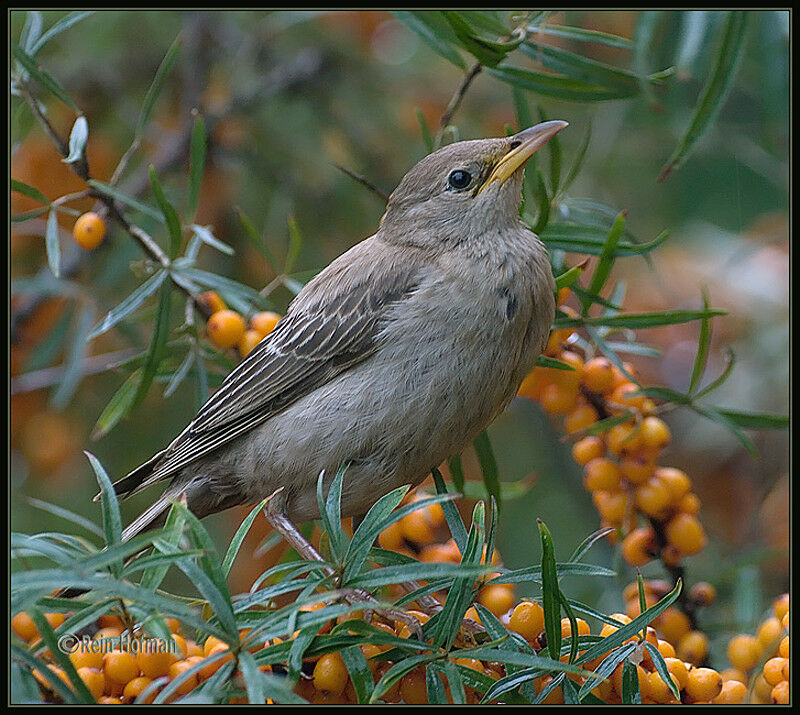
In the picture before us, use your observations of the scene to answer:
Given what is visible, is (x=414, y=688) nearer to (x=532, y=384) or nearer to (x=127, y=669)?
(x=127, y=669)

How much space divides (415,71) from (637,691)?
3.35 meters

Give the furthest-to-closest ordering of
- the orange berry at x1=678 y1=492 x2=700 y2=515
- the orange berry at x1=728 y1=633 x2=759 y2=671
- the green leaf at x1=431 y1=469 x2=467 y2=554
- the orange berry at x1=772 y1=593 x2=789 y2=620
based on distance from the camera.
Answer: the orange berry at x1=678 y1=492 x2=700 y2=515 → the orange berry at x1=728 y1=633 x2=759 y2=671 → the orange berry at x1=772 y1=593 x2=789 y2=620 → the green leaf at x1=431 y1=469 x2=467 y2=554

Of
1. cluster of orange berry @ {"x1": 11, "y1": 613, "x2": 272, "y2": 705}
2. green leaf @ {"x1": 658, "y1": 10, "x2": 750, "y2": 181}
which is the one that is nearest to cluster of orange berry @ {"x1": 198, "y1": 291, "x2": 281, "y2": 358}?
cluster of orange berry @ {"x1": 11, "y1": 613, "x2": 272, "y2": 705}

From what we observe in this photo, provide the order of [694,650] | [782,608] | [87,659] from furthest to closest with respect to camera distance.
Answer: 1. [694,650]
2. [782,608]
3. [87,659]

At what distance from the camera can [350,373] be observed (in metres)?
2.72

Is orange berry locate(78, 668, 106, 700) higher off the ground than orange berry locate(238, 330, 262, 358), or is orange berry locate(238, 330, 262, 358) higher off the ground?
orange berry locate(238, 330, 262, 358)

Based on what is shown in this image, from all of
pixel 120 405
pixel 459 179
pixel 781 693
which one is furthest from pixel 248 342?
pixel 781 693

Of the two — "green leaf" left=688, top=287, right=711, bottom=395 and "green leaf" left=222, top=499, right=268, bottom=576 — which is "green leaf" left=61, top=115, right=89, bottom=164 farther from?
"green leaf" left=688, top=287, right=711, bottom=395

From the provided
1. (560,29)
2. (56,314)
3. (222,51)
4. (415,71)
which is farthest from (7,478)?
(415,71)

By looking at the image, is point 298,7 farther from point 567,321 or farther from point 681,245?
point 681,245

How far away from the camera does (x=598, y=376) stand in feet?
8.55

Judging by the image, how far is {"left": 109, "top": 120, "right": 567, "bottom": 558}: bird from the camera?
2.54 meters

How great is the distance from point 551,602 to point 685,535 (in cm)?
84

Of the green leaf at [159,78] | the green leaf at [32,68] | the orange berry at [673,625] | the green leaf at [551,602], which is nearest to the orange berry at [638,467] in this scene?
the orange berry at [673,625]
